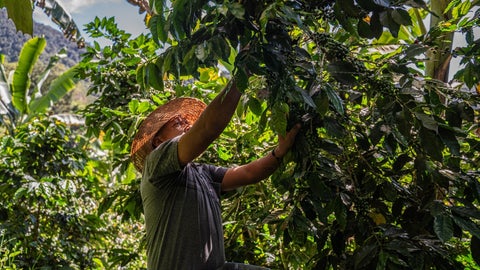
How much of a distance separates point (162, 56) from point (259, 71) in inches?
15.8

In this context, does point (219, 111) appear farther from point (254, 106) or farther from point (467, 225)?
point (467, 225)

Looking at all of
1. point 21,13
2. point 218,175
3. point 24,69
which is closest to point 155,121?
point 218,175

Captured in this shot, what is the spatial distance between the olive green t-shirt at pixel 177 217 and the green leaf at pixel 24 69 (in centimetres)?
638

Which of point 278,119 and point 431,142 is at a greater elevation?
point 278,119

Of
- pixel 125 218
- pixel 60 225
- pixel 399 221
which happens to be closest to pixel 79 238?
pixel 60 225

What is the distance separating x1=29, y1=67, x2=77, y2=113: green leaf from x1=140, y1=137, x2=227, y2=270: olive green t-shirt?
7354 millimetres

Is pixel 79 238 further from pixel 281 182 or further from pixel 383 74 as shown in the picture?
pixel 383 74

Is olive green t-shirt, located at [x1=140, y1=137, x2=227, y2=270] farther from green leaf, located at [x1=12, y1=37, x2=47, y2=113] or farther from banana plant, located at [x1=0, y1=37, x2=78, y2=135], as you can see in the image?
green leaf, located at [x1=12, y1=37, x2=47, y2=113]

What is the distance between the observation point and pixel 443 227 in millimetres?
1115

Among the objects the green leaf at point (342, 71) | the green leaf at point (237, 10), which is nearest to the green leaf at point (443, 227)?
the green leaf at point (342, 71)

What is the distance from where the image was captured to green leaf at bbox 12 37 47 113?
24.1 feet

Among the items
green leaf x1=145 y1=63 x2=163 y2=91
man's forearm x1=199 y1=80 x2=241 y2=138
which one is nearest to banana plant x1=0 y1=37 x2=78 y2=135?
green leaf x1=145 y1=63 x2=163 y2=91

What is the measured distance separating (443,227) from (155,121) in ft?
3.56

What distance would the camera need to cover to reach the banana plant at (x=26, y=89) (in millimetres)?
7438
